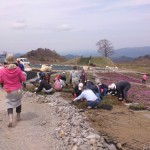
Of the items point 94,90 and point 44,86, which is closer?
point 94,90

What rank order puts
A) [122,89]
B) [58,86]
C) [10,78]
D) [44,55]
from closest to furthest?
[10,78] → [122,89] → [58,86] → [44,55]

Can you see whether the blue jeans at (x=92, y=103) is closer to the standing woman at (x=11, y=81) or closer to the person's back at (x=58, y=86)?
the person's back at (x=58, y=86)

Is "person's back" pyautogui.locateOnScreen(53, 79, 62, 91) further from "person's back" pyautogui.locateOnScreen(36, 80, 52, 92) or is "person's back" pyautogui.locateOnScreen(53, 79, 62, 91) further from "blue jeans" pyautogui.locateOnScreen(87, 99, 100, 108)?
"blue jeans" pyautogui.locateOnScreen(87, 99, 100, 108)

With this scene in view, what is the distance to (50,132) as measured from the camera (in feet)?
47.5

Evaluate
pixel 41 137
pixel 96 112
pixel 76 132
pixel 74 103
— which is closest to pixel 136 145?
pixel 76 132

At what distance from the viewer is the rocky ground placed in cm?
1309

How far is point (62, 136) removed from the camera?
1405cm

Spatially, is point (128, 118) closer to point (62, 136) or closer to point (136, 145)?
point (136, 145)

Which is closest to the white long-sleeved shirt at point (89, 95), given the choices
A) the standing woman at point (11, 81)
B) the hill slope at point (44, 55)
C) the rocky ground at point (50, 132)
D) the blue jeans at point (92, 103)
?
the blue jeans at point (92, 103)

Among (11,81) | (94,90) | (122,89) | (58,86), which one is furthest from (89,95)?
(11,81)

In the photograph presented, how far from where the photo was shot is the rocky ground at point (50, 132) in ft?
42.9

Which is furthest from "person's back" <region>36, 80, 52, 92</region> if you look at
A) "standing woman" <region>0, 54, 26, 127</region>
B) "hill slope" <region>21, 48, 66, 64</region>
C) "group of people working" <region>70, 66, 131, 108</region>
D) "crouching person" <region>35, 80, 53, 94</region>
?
"hill slope" <region>21, 48, 66, 64</region>

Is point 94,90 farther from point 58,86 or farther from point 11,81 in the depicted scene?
point 11,81

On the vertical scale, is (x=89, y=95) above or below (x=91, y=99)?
above
